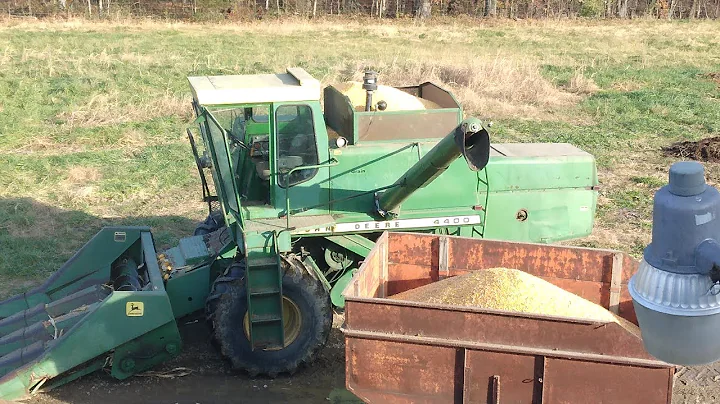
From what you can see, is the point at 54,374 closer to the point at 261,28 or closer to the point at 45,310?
the point at 45,310

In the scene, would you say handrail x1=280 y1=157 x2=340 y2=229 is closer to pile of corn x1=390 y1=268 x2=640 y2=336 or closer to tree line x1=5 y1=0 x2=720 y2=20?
pile of corn x1=390 y1=268 x2=640 y2=336

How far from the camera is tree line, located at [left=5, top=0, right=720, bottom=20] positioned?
3219cm

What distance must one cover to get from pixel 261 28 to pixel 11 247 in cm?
2087

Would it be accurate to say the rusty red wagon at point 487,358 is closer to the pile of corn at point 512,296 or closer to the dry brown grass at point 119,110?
the pile of corn at point 512,296

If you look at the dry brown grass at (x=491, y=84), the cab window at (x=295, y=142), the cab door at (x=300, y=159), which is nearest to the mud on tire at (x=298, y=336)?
the cab door at (x=300, y=159)

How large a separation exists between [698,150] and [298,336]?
9.57m

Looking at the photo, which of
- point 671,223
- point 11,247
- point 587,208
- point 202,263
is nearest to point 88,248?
point 202,263

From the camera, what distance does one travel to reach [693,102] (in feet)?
58.6

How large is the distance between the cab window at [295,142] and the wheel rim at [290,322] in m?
1.01

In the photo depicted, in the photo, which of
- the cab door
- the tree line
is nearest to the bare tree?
the tree line

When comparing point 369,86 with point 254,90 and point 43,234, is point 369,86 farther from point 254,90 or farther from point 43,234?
point 43,234

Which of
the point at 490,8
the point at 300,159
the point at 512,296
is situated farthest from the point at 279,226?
the point at 490,8

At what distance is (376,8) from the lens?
35.9 m

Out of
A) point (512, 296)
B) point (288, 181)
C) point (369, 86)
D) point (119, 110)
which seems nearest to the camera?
point (512, 296)
